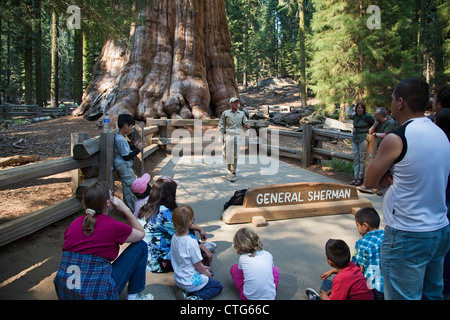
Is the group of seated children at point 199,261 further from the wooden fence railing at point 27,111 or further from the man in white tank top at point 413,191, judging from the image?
the wooden fence railing at point 27,111

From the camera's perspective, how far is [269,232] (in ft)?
15.1

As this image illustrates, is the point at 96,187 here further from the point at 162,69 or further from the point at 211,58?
the point at 211,58

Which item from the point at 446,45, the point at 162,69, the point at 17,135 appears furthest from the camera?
the point at 446,45

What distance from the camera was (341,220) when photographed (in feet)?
16.8

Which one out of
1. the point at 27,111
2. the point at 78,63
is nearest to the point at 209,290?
the point at 78,63

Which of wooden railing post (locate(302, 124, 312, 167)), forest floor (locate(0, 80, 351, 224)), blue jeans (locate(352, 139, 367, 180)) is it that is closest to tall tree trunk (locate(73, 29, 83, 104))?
forest floor (locate(0, 80, 351, 224))

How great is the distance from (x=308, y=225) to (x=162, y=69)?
975cm

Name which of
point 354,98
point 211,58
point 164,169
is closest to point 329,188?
point 164,169

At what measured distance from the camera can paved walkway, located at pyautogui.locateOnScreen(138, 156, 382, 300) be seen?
10.8 feet

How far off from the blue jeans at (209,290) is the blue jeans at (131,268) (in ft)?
1.64

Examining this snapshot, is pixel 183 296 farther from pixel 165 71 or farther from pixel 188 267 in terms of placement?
pixel 165 71

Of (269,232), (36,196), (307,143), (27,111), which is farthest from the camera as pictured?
(27,111)

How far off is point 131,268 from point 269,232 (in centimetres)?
232

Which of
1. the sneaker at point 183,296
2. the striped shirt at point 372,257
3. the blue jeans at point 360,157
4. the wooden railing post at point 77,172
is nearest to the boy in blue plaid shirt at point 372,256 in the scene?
the striped shirt at point 372,257
